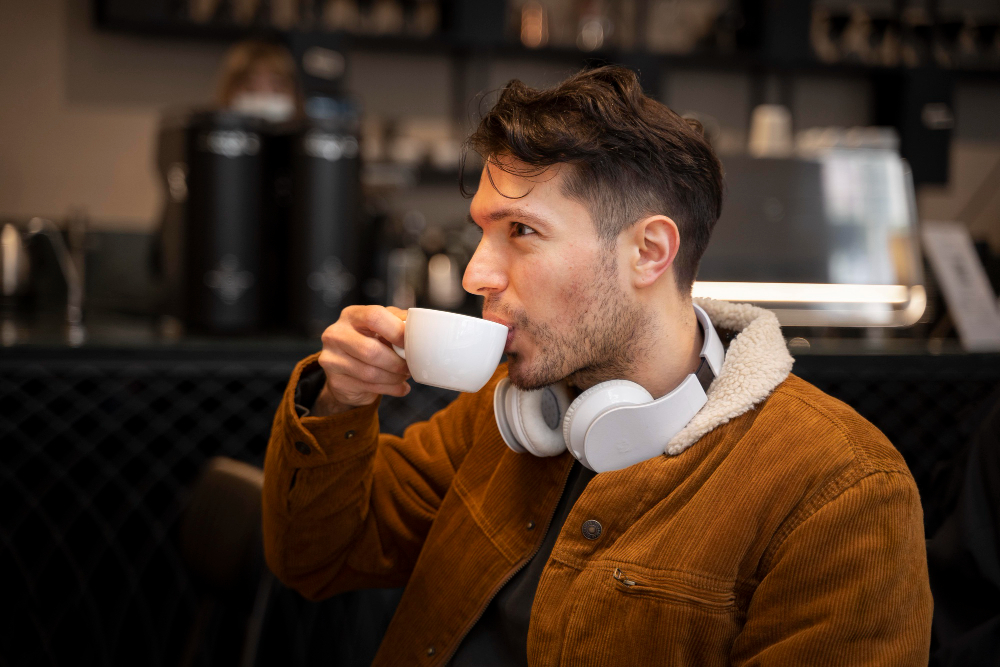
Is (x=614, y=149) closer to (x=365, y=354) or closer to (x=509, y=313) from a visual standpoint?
(x=509, y=313)

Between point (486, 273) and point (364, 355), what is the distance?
0.49ft

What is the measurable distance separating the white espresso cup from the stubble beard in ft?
0.21

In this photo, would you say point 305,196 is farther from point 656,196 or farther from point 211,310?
point 656,196

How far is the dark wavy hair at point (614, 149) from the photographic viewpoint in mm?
805

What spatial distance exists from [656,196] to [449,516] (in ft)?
1.43

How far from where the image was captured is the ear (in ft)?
2.68

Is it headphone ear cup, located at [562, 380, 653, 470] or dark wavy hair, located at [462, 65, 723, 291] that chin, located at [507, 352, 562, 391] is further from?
dark wavy hair, located at [462, 65, 723, 291]

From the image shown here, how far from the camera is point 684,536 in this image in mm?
718

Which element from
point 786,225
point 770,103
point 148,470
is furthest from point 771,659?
point 770,103

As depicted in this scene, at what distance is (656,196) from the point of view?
0.84m

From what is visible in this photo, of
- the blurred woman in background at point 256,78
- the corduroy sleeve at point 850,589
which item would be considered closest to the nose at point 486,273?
the corduroy sleeve at point 850,589

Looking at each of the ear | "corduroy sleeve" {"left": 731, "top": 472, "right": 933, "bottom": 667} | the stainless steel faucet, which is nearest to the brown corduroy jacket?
"corduroy sleeve" {"left": 731, "top": 472, "right": 933, "bottom": 667}

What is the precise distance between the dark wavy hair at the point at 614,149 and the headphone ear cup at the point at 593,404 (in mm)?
149

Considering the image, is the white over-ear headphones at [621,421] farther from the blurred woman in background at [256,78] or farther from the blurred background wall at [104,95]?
the blurred background wall at [104,95]
